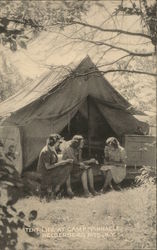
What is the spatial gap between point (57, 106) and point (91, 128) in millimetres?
1821

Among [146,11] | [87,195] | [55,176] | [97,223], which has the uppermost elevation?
[146,11]

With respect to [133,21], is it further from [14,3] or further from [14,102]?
[14,102]

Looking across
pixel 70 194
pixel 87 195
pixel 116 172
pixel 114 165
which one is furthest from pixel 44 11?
pixel 116 172

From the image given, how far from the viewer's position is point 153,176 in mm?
6211

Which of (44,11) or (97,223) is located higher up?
(44,11)

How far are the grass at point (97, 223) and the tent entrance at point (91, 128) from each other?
116 inches

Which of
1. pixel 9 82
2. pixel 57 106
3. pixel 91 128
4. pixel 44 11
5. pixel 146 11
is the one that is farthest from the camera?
pixel 9 82

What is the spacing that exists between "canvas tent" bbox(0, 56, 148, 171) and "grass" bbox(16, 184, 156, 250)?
162 cm

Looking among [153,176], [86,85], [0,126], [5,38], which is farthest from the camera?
[86,85]

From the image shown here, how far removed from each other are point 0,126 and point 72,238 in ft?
10.2

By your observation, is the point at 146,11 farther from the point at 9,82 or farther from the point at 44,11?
the point at 9,82

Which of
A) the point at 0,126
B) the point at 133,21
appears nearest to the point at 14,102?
the point at 0,126

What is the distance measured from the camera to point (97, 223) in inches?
248

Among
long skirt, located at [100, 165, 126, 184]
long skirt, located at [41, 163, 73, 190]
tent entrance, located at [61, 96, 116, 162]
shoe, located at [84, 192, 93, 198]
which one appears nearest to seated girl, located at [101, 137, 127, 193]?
long skirt, located at [100, 165, 126, 184]
